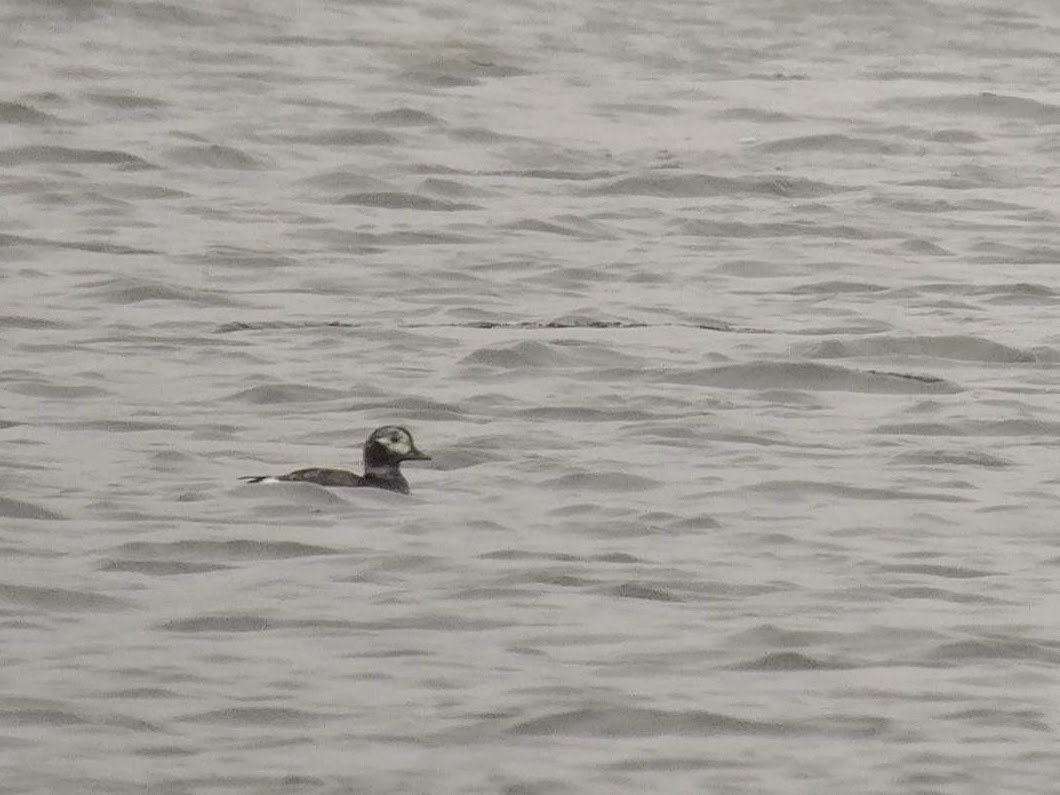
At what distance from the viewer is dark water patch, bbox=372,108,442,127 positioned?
67.7ft

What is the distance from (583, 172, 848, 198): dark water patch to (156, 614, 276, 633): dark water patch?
28.5ft

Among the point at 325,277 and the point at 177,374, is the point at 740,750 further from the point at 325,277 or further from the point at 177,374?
the point at 325,277

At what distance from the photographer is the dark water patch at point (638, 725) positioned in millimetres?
8914

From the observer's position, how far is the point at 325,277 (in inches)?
634

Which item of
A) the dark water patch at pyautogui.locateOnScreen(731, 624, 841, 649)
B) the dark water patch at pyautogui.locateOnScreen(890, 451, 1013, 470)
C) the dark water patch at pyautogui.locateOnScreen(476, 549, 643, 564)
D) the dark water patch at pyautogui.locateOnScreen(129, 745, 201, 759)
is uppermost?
the dark water patch at pyautogui.locateOnScreen(129, 745, 201, 759)

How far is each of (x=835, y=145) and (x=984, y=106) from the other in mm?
1488

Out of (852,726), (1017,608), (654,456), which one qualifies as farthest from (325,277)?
(852,726)

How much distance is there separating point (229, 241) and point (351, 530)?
559 cm

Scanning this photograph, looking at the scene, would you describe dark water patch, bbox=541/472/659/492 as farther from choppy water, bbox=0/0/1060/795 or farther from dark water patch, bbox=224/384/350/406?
dark water patch, bbox=224/384/350/406

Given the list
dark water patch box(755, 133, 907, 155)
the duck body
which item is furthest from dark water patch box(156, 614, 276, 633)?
dark water patch box(755, 133, 907, 155)

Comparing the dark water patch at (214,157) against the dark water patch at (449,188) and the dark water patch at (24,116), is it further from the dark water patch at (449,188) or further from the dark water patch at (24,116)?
the dark water patch at (24,116)

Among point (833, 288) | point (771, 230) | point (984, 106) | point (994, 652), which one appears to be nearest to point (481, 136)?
point (771, 230)

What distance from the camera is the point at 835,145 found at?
66.9 feet

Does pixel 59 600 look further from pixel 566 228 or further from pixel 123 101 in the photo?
pixel 123 101
